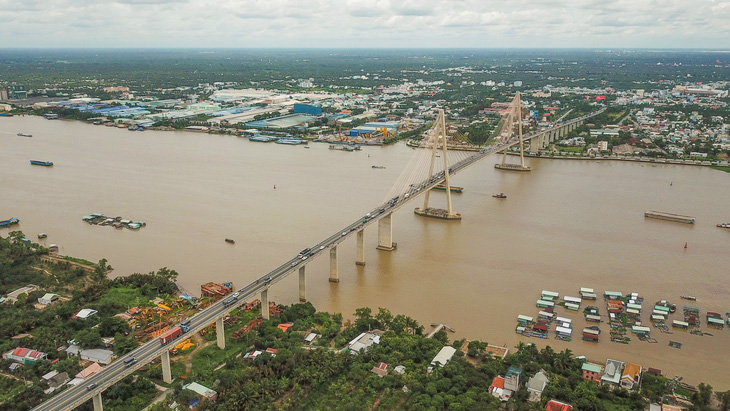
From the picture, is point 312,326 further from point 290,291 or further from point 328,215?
point 328,215

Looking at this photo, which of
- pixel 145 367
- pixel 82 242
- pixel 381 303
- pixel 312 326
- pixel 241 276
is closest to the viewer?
pixel 145 367

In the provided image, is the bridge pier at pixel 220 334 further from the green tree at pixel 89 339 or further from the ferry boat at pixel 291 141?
the ferry boat at pixel 291 141

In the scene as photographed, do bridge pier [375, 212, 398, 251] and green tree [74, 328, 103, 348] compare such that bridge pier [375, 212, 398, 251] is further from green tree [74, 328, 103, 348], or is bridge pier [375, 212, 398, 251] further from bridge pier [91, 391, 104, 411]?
bridge pier [91, 391, 104, 411]

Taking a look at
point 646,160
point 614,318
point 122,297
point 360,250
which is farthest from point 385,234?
point 646,160

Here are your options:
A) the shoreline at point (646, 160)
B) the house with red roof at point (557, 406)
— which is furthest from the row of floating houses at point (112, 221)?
the shoreline at point (646, 160)

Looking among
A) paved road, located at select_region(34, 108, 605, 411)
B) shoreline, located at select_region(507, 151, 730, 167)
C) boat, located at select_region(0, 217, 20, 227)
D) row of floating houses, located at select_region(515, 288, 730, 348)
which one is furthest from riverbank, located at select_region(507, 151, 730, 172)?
boat, located at select_region(0, 217, 20, 227)

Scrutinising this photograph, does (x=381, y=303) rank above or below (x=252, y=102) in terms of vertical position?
below

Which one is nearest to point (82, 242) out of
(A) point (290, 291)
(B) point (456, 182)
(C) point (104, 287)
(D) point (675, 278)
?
(C) point (104, 287)
